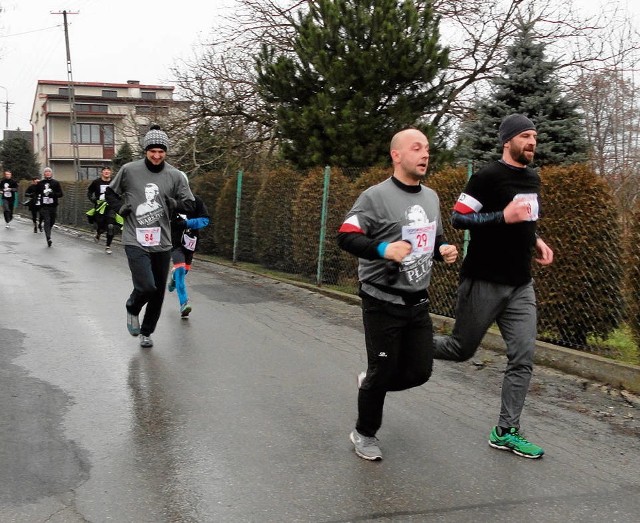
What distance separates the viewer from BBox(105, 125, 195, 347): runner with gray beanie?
22.8 feet

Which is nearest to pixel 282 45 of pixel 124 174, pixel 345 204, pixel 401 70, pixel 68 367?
pixel 401 70

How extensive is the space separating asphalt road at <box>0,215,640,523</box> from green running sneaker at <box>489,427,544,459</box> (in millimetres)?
67

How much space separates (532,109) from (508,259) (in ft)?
21.1

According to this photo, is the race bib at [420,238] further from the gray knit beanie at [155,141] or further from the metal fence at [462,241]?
the gray knit beanie at [155,141]

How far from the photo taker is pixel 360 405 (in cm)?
441

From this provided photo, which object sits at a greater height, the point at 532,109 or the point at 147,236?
the point at 532,109

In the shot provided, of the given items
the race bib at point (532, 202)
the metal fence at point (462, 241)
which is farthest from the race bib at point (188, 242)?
the race bib at point (532, 202)

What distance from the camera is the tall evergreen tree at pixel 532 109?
10.2m

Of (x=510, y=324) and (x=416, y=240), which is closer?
(x=416, y=240)

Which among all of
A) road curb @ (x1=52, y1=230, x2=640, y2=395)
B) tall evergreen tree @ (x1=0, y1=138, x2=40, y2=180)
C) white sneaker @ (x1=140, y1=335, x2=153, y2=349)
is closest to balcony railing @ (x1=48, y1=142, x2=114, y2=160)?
tall evergreen tree @ (x1=0, y1=138, x2=40, y2=180)

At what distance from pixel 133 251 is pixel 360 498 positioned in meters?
3.97

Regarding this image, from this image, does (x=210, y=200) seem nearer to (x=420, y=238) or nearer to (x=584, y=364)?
(x=584, y=364)

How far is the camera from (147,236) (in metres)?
6.98

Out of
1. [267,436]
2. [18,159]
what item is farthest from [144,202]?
[18,159]
